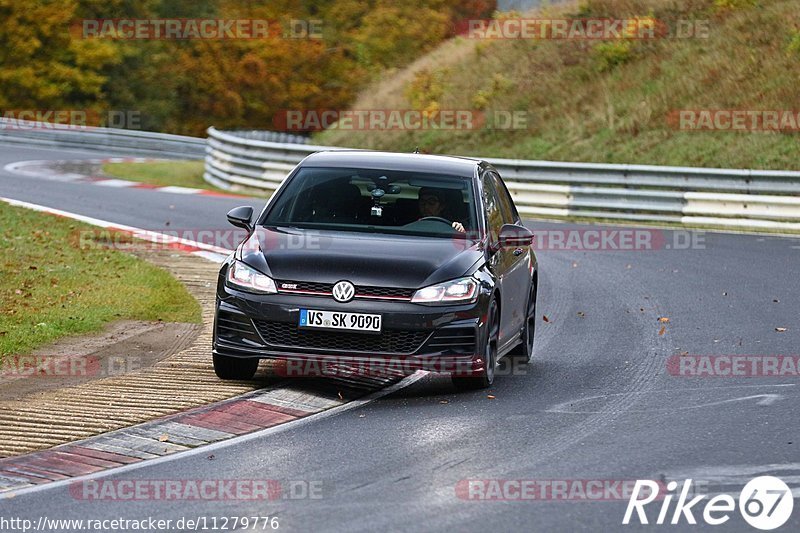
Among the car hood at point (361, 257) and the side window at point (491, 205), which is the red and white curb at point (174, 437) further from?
the side window at point (491, 205)

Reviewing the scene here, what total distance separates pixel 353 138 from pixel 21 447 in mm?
31091

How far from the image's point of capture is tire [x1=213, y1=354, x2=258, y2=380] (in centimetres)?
1024

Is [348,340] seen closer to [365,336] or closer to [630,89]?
[365,336]

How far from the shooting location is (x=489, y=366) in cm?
1036

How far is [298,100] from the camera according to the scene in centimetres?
6544

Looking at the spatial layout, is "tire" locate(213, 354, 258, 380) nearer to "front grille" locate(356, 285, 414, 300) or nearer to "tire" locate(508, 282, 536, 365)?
"front grille" locate(356, 285, 414, 300)

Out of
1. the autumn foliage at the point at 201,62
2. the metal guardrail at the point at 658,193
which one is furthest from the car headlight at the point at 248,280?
the autumn foliage at the point at 201,62

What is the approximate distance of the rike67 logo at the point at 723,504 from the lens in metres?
6.81

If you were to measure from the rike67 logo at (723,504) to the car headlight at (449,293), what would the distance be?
2648mm

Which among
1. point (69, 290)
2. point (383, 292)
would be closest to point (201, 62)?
point (69, 290)

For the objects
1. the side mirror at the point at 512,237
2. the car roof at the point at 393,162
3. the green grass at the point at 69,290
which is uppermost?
the car roof at the point at 393,162

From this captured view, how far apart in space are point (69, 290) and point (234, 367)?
4707 millimetres

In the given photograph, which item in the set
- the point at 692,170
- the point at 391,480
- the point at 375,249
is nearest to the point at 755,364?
the point at 375,249

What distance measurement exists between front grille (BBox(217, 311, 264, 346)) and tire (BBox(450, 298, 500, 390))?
1.50 meters
